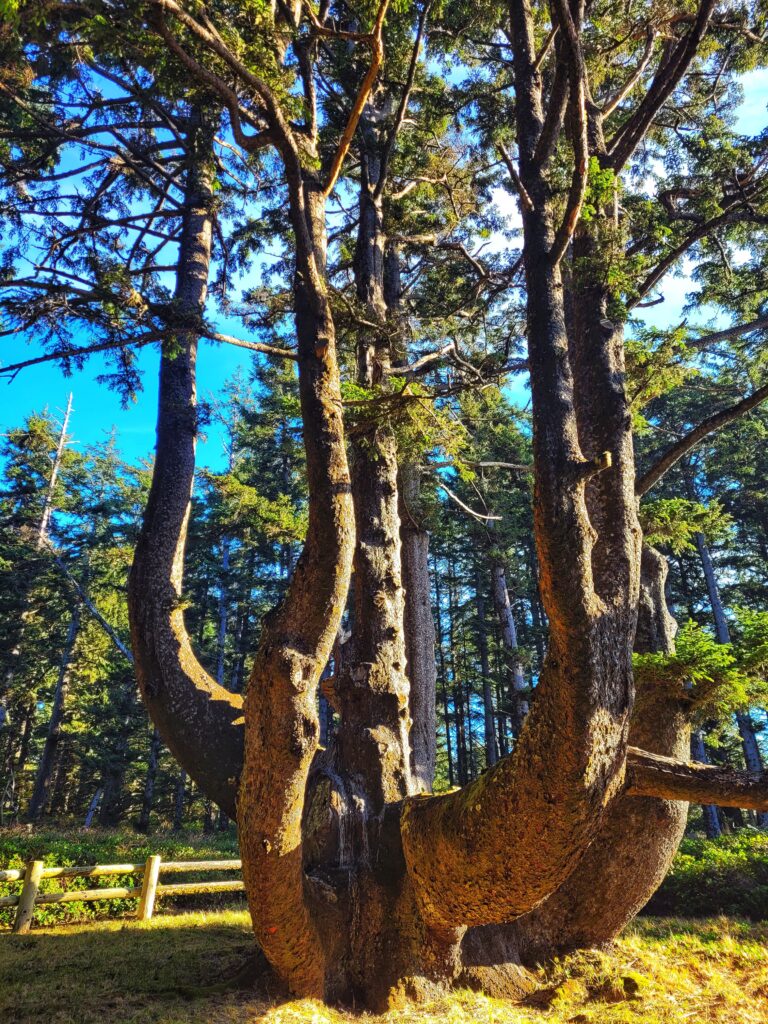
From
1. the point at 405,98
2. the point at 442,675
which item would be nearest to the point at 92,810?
the point at 442,675

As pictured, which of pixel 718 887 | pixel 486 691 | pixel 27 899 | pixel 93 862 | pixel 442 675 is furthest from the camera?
pixel 442 675

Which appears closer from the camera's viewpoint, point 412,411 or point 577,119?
point 577,119

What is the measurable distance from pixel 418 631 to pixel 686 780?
14.6 ft

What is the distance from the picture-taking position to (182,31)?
13.0 ft

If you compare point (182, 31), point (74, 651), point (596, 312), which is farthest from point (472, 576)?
point (182, 31)

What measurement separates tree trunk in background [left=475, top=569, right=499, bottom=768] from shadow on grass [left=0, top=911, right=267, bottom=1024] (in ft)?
47.0

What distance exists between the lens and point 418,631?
7750mm

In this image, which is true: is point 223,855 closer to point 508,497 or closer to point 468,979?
point 468,979

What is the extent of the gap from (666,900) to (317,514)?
422 inches

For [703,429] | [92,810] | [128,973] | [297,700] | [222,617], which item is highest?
[222,617]

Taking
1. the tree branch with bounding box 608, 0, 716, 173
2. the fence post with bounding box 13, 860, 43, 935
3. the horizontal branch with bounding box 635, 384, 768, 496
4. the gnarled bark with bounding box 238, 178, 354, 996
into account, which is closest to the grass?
the gnarled bark with bounding box 238, 178, 354, 996

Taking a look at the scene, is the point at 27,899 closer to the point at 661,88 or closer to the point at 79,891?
the point at 79,891

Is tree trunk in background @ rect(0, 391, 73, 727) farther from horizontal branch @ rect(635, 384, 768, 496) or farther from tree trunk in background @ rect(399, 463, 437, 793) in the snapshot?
horizontal branch @ rect(635, 384, 768, 496)

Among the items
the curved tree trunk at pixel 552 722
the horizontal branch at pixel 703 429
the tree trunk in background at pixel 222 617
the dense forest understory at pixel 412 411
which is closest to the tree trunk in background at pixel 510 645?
the dense forest understory at pixel 412 411
